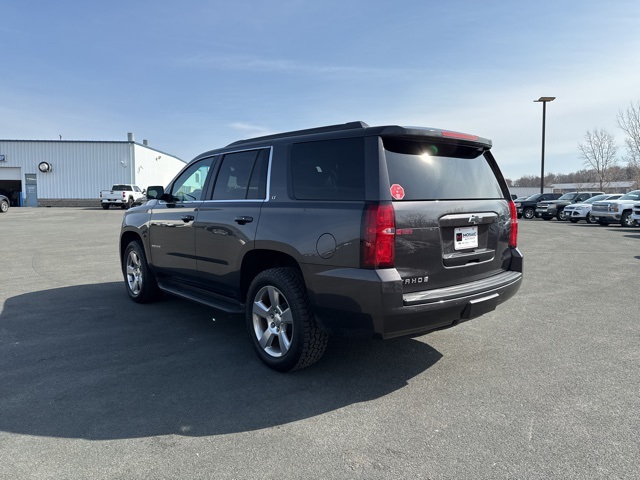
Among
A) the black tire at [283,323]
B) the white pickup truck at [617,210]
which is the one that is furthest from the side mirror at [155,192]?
the white pickup truck at [617,210]

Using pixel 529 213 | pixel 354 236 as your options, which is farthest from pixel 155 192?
pixel 529 213

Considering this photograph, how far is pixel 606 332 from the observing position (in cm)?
481

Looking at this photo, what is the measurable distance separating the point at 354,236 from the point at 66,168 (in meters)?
44.6

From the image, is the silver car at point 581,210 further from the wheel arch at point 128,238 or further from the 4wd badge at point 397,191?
the 4wd badge at point 397,191

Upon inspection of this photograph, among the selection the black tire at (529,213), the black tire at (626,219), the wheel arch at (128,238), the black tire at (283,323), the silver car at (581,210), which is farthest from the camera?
the black tire at (529,213)

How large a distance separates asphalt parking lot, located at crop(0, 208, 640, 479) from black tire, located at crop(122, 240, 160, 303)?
0.95 feet

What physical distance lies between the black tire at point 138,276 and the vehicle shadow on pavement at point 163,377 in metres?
0.58

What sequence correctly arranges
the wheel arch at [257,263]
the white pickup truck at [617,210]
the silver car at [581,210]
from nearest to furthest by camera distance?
the wheel arch at [257,263]
the white pickup truck at [617,210]
the silver car at [581,210]

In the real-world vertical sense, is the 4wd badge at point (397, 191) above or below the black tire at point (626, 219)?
above

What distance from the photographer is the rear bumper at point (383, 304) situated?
120 inches

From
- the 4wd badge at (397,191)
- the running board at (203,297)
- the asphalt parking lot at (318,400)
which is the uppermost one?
the 4wd badge at (397,191)

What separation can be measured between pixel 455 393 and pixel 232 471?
1.75m

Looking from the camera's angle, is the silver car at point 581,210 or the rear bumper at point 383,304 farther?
the silver car at point 581,210

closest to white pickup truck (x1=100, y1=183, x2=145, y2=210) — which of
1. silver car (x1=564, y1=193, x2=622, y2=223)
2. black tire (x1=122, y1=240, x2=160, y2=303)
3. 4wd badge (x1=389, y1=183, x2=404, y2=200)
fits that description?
silver car (x1=564, y1=193, x2=622, y2=223)
